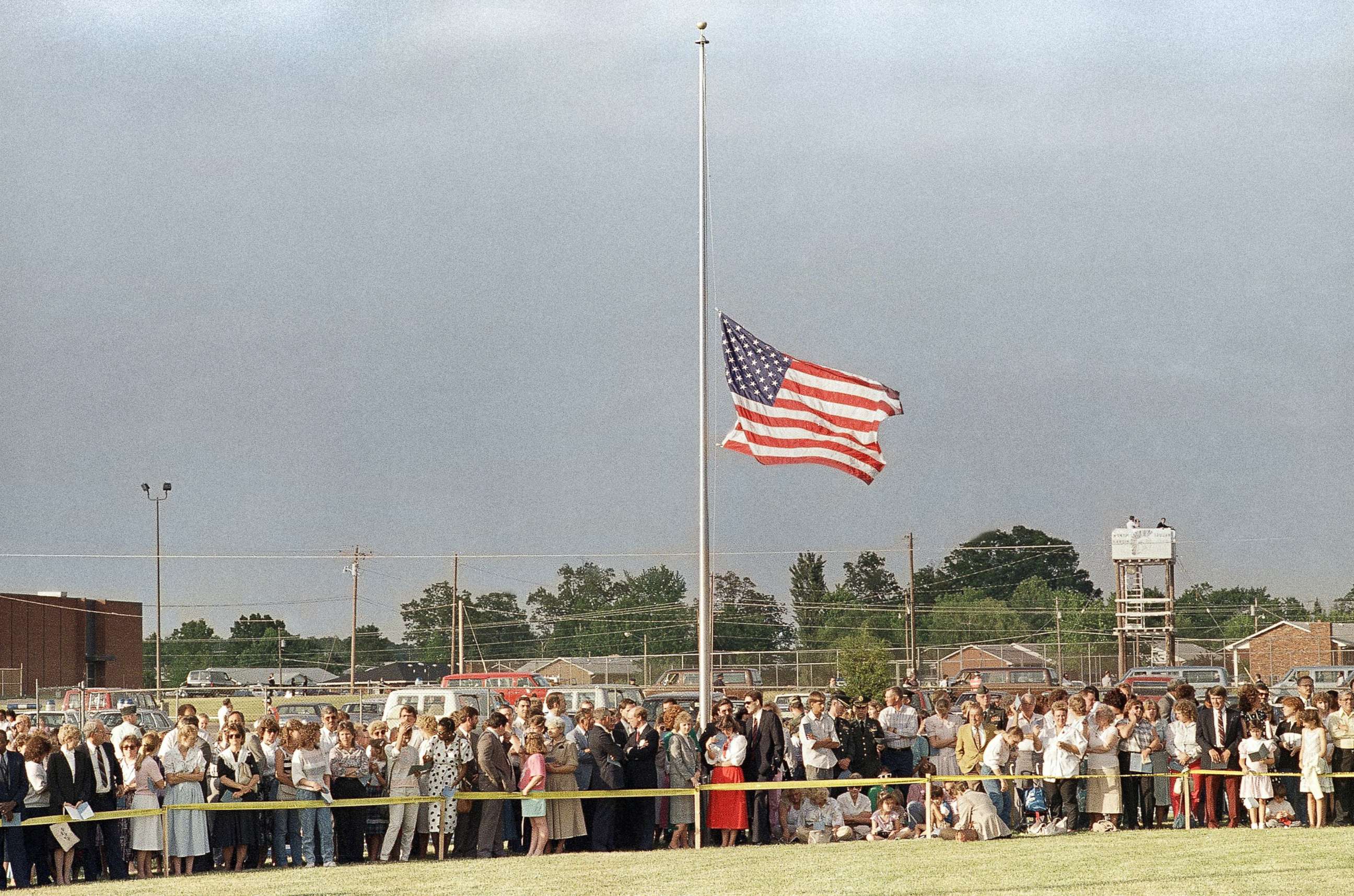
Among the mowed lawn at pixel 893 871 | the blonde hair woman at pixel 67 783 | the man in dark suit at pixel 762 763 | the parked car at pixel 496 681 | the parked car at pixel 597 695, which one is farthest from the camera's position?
the parked car at pixel 496 681

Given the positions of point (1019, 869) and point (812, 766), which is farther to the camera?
point (812, 766)

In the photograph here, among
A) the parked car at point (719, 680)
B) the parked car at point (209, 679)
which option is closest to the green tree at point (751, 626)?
the parked car at point (209, 679)

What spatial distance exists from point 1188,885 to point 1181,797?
5942mm

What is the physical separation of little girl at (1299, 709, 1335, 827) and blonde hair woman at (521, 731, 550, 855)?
8869mm

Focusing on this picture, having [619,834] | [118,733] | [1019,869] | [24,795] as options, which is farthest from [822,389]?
[24,795]

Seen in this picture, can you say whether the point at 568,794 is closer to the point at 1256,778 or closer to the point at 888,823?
the point at 888,823

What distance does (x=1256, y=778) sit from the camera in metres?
19.2

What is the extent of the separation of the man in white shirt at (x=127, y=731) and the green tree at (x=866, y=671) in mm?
43232

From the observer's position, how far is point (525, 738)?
1811 cm

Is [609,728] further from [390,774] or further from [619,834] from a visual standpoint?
[390,774]

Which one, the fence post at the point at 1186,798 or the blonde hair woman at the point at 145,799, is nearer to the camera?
the blonde hair woman at the point at 145,799

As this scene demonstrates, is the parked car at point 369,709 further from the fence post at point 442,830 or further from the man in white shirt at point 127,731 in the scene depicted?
the fence post at point 442,830

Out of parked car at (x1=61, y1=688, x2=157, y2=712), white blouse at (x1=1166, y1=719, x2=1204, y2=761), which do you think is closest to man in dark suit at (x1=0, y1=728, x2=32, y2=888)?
white blouse at (x1=1166, y1=719, x2=1204, y2=761)

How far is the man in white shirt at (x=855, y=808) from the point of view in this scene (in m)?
19.2
